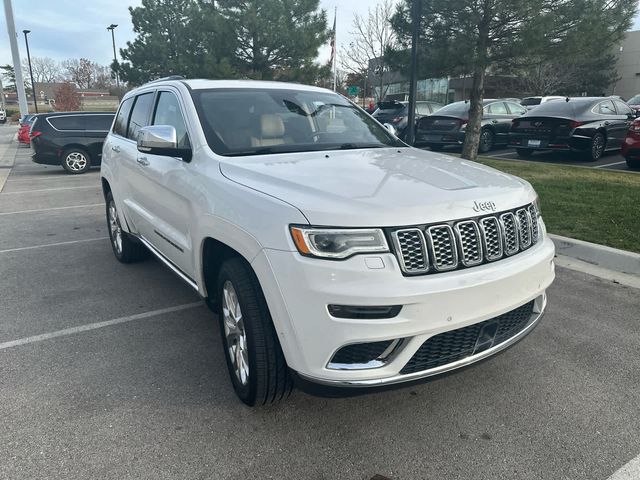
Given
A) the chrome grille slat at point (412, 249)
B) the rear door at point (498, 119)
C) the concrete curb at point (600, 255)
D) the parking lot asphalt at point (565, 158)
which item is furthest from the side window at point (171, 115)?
the rear door at point (498, 119)

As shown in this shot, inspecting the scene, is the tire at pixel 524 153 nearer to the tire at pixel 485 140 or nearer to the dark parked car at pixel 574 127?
the dark parked car at pixel 574 127

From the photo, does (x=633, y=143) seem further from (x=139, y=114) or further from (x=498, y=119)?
(x=139, y=114)

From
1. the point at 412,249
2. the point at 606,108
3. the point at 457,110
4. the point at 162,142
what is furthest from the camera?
the point at 457,110

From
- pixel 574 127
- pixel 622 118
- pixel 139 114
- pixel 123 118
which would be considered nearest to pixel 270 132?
pixel 139 114

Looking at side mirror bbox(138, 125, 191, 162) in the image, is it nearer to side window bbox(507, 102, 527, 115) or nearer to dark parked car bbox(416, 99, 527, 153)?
dark parked car bbox(416, 99, 527, 153)

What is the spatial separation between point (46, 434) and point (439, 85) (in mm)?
46996

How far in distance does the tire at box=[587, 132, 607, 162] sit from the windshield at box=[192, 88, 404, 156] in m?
9.31

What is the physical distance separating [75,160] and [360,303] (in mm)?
14568

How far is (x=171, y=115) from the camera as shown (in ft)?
13.1

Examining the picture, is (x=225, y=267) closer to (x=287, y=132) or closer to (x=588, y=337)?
(x=287, y=132)

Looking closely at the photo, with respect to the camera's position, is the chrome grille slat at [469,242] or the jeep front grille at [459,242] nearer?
the jeep front grille at [459,242]

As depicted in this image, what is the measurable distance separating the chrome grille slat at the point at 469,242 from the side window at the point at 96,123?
47.2 feet

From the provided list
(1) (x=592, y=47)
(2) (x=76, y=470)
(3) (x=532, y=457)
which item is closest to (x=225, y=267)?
(2) (x=76, y=470)

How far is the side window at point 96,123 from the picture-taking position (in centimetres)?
1486
